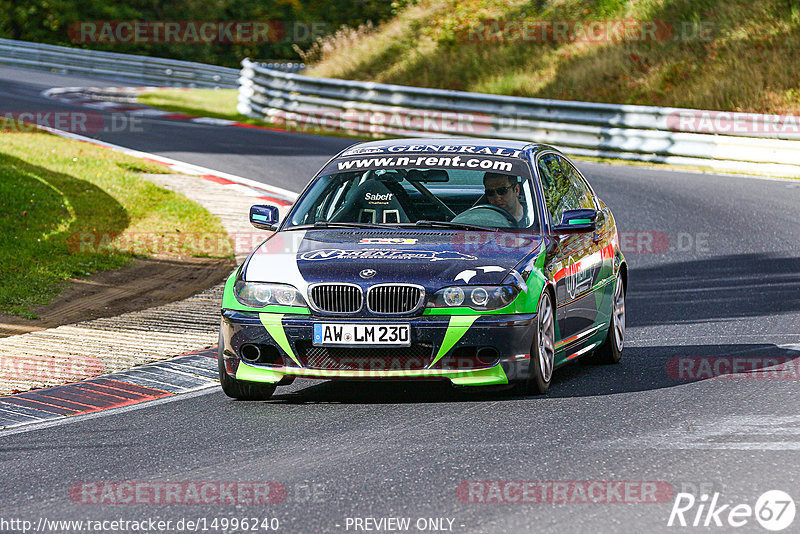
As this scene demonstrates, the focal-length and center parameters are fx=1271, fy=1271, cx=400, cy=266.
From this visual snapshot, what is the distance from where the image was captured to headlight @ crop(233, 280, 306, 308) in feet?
24.2

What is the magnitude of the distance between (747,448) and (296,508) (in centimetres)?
232

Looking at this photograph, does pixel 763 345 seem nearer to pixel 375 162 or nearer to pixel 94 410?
pixel 375 162

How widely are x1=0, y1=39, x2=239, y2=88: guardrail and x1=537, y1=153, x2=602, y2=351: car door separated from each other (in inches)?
1241

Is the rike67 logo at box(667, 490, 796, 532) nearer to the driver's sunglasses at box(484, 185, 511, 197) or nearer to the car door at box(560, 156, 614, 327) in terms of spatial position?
the car door at box(560, 156, 614, 327)

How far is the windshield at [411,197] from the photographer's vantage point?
838cm

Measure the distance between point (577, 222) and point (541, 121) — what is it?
16.7m

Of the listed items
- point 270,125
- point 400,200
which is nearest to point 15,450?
point 400,200

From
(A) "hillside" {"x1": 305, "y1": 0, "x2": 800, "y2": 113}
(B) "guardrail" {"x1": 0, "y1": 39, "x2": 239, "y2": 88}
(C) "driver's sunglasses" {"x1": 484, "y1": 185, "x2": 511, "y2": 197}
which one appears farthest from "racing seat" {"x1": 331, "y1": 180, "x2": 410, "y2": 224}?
(B) "guardrail" {"x1": 0, "y1": 39, "x2": 239, "y2": 88}

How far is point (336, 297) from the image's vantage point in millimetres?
7305

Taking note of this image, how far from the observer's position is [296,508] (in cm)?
547

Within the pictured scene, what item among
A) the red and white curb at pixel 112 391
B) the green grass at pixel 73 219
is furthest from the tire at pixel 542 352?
the green grass at pixel 73 219

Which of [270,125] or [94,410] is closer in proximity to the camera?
[94,410]

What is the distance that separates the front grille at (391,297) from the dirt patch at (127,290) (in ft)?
13.2

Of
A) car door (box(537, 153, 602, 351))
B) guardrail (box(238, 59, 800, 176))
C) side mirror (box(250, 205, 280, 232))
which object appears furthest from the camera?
guardrail (box(238, 59, 800, 176))
